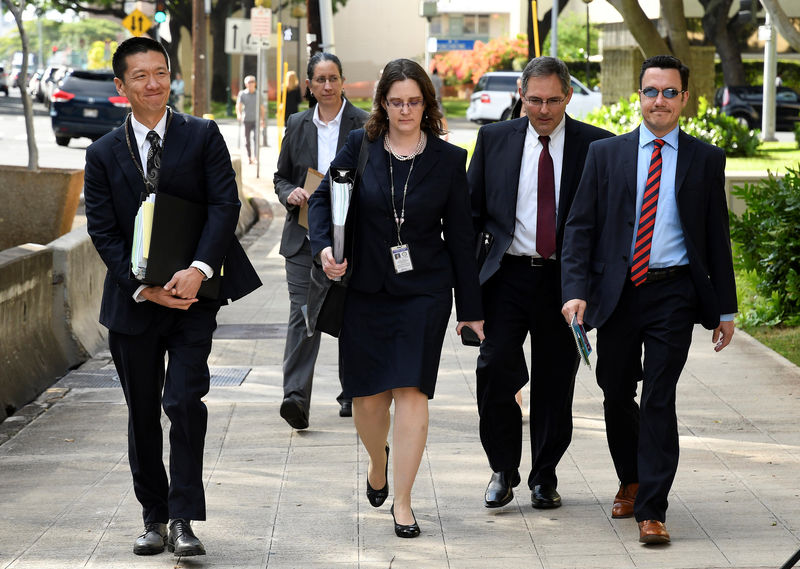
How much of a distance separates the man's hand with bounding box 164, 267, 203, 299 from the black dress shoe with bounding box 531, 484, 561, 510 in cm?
183

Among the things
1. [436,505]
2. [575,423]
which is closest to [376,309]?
[436,505]

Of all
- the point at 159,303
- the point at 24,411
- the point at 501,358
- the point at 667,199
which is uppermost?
the point at 667,199

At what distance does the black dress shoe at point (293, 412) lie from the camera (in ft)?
23.9

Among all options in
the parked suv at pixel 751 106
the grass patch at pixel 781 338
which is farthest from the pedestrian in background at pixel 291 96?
the parked suv at pixel 751 106

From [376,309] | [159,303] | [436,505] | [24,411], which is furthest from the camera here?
[24,411]

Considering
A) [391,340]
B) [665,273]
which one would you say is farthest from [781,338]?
[391,340]

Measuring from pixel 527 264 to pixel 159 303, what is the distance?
1.65 meters

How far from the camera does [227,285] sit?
17.4ft

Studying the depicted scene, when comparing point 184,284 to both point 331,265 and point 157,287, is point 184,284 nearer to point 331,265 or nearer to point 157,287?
point 157,287

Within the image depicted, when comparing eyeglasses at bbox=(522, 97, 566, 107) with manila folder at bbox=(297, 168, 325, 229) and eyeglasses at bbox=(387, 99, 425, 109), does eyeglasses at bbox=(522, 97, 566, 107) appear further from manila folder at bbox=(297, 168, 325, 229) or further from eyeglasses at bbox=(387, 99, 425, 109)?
manila folder at bbox=(297, 168, 325, 229)

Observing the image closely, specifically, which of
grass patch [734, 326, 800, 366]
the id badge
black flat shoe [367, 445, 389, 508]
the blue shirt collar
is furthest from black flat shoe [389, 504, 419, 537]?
grass patch [734, 326, 800, 366]

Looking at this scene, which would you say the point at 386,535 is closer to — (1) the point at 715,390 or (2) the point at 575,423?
(2) the point at 575,423

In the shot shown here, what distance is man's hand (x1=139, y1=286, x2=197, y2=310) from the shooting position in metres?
5.04

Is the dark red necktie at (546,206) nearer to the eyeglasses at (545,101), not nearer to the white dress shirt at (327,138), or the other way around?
the eyeglasses at (545,101)
